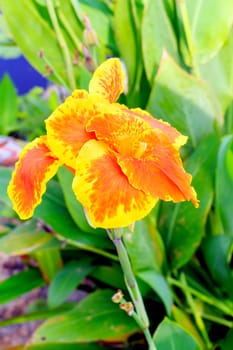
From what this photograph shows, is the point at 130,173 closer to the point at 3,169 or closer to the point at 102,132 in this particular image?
the point at 102,132

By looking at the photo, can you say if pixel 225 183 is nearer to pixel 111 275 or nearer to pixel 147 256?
pixel 147 256

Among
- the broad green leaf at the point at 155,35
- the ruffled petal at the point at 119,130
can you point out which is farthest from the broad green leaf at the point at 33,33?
the ruffled petal at the point at 119,130

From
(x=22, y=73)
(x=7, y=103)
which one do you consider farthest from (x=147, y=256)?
(x=22, y=73)

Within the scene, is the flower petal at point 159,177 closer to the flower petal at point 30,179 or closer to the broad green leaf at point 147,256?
the flower petal at point 30,179

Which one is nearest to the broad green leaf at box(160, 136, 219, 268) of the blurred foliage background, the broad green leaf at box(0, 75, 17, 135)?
the blurred foliage background

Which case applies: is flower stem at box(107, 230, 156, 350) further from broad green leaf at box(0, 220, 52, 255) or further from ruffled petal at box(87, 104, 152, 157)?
broad green leaf at box(0, 220, 52, 255)

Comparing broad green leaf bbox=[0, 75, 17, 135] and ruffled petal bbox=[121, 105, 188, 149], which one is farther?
broad green leaf bbox=[0, 75, 17, 135]
